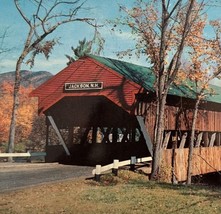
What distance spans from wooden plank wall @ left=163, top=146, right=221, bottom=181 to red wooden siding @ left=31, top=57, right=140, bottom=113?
4.12 metres

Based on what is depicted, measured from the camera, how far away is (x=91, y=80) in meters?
23.9

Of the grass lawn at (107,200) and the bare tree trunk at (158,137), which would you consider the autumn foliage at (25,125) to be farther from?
the grass lawn at (107,200)

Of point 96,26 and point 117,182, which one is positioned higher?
point 96,26

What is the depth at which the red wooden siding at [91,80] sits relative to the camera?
22.4 meters

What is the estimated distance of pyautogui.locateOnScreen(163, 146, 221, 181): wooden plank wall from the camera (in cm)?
2375

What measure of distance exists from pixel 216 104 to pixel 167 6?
12735 millimetres

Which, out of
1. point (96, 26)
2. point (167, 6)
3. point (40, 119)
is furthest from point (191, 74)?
point (40, 119)

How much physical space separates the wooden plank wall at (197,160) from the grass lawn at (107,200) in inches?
299

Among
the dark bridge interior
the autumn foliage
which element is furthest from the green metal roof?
the autumn foliage

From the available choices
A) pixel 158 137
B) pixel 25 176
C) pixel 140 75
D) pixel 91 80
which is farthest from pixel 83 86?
pixel 25 176

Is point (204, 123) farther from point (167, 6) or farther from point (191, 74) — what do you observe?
point (167, 6)

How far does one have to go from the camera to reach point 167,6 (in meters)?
19.8

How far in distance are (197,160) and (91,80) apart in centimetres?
959

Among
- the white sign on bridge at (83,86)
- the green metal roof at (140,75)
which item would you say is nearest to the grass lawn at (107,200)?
the white sign on bridge at (83,86)
